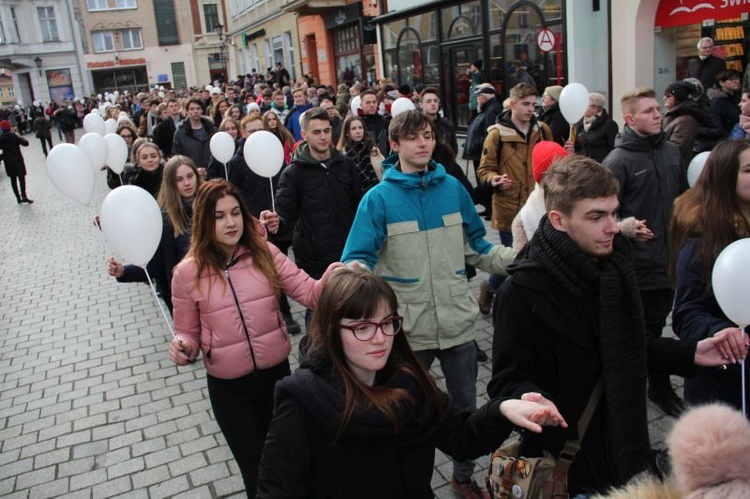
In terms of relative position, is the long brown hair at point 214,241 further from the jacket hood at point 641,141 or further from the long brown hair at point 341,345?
the jacket hood at point 641,141

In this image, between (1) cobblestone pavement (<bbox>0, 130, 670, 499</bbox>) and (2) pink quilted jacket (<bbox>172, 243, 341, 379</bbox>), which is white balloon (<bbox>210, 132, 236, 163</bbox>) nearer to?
(1) cobblestone pavement (<bbox>0, 130, 670, 499</bbox>)

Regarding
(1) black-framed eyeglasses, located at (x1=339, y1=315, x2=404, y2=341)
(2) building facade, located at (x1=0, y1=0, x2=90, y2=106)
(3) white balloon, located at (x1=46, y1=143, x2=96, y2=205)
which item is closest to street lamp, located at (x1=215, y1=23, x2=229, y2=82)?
(2) building facade, located at (x1=0, y1=0, x2=90, y2=106)

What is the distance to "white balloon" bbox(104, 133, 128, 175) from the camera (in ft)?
27.5

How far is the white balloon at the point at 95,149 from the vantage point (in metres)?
7.94

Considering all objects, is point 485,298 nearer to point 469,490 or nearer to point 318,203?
point 318,203

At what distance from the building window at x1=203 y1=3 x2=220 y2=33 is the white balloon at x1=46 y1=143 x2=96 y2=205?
57.7m

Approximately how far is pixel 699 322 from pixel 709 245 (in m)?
0.34

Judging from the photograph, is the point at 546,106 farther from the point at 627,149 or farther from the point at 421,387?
the point at 421,387

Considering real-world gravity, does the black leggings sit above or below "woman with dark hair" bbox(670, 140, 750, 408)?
below

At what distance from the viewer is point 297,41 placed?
31.3 meters

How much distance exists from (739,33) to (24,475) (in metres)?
11.8

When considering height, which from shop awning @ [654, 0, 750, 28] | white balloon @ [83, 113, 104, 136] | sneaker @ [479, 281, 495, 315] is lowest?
sneaker @ [479, 281, 495, 315]

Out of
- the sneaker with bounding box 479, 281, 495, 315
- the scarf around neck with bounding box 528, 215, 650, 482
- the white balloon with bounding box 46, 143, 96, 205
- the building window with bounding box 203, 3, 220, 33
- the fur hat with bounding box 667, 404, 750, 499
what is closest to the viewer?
the fur hat with bounding box 667, 404, 750, 499

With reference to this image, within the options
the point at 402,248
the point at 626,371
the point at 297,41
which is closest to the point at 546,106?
the point at 402,248
